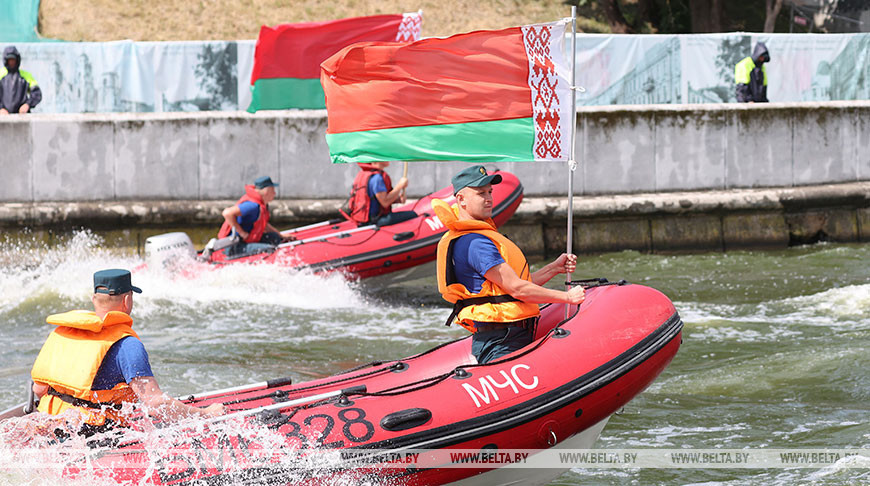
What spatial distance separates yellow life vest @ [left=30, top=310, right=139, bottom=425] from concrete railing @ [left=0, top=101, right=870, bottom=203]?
8.46m

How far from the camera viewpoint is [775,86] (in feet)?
52.6

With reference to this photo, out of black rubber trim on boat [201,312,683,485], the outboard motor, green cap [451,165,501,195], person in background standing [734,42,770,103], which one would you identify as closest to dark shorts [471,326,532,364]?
black rubber trim on boat [201,312,683,485]

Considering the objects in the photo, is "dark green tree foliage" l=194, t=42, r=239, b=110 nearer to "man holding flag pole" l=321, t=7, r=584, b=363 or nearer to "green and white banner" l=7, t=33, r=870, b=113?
"green and white banner" l=7, t=33, r=870, b=113

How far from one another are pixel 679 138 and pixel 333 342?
6.11 m

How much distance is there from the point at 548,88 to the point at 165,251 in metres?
5.67

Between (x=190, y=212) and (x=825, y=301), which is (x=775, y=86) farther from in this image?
(x=190, y=212)

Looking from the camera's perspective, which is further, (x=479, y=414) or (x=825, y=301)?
(x=825, y=301)

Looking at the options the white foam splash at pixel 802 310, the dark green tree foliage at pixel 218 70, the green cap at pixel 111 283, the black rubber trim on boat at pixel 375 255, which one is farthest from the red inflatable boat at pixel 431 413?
the dark green tree foliage at pixel 218 70

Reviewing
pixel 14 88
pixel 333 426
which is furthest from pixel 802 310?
pixel 14 88

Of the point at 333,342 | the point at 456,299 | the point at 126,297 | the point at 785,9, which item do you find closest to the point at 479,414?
the point at 456,299

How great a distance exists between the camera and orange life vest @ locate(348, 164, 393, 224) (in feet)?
36.7

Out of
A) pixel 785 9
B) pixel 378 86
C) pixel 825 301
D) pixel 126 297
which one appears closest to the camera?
pixel 126 297

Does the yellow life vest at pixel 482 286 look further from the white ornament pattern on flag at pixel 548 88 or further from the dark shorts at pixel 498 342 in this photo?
the white ornament pattern on flag at pixel 548 88

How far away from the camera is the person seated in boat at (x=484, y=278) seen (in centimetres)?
543
